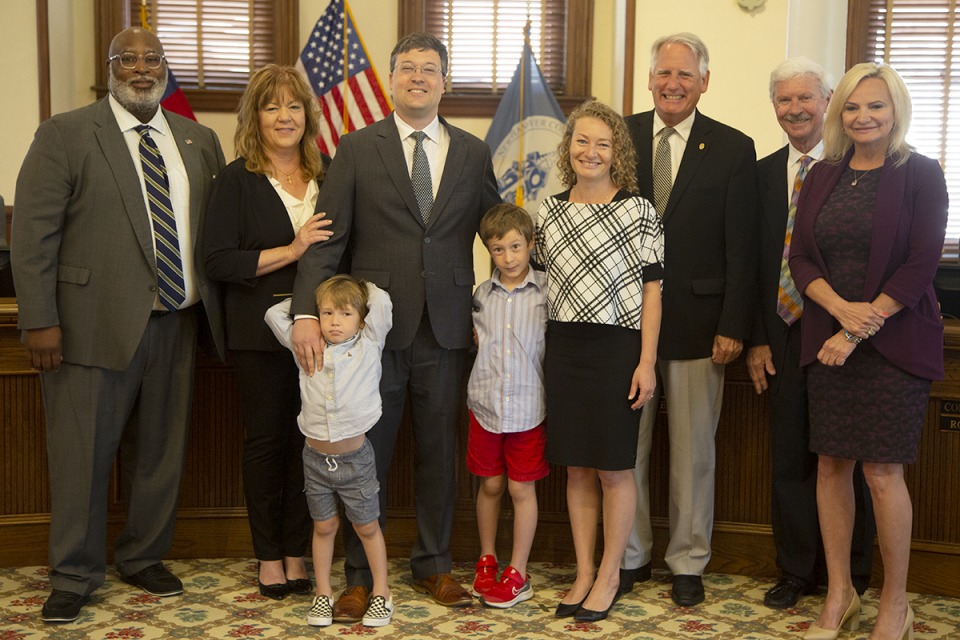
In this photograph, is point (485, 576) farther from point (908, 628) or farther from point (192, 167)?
point (192, 167)

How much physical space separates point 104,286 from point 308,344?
0.71 m

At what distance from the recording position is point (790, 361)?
106 inches

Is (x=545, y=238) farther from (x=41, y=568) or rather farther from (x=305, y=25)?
(x=305, y=25)

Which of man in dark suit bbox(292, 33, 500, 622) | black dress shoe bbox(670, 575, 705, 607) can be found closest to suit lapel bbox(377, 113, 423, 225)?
man in dark suit bbox(292, 33, 500, 622)

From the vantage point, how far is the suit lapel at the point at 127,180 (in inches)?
104

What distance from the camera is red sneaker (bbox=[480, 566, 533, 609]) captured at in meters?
2.74

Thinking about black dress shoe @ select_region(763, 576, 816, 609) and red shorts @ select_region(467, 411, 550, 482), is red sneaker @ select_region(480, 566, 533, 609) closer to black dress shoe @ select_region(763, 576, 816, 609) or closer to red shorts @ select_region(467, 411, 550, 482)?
red shorts @ select_region(467, 411, 550, 482)

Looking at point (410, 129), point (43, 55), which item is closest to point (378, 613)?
point (410, 129)

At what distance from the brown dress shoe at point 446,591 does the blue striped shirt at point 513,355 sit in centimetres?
54

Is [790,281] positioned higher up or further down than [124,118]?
further down

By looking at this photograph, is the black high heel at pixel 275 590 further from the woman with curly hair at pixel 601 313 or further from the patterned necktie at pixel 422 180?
the patterned necktie at pixel 422 180

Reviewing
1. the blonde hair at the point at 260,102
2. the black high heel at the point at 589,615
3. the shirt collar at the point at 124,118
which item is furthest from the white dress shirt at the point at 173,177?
the black high heel at the point at 589,615

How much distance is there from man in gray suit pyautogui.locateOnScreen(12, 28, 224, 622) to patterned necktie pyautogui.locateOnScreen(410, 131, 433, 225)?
2.41ft

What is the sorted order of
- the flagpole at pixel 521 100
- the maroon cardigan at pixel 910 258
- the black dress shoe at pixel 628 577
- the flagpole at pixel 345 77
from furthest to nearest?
the flagpole at pixel 521 100
the flagpole at pixel 345 77
the black dress shoe at pixel 628 577
the maroon cardigan at pixel 910 258
